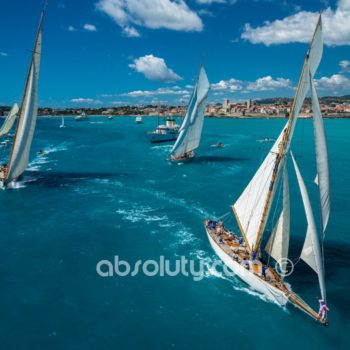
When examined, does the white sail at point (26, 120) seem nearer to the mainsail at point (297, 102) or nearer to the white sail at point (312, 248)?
the mainsail at point (297, 102)

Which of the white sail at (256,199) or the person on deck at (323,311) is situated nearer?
the person on deck at (323,311)

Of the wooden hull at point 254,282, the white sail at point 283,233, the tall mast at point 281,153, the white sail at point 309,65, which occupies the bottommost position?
the wooden hull at point 254,282

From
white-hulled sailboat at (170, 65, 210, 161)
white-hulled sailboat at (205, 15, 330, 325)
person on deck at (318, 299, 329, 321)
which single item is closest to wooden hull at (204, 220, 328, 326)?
white-hulled sailboat at (205, 15, 330, 325)

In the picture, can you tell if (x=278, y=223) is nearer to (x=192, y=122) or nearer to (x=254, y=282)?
(x=254, y=282)

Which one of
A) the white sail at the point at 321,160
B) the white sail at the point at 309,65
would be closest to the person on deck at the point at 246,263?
the white sail at the point at 321,160

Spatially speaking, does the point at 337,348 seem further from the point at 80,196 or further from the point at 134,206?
the point at 80,196

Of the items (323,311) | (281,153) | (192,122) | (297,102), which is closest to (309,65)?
(297,102)

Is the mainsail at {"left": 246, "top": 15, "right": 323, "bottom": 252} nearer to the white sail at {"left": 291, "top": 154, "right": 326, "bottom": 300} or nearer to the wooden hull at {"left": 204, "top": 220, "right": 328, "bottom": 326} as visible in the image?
the wooden hull at {"left": 204, "top": 220, "right": 328, "bottom": 326}

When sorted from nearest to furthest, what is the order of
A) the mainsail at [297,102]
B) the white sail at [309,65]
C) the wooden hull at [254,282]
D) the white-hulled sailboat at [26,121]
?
the white sail at [309,65]
the mainsail at [297,102]
the wooden hull at [254,282]
the white-hulled sailboat at [26,121]
